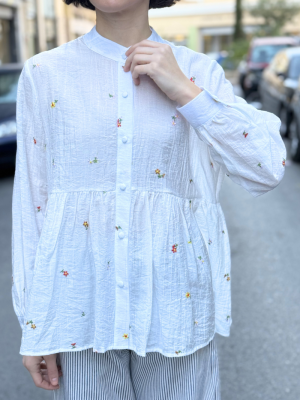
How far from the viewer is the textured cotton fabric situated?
1360mm

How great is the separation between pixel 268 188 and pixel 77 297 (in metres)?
0.55

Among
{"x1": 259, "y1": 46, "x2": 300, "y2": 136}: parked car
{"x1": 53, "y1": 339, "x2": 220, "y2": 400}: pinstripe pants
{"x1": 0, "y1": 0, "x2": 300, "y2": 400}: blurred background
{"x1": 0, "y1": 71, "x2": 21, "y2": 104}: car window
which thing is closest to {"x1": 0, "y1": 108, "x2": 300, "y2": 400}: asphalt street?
{"x1": 0, "y1": 0, "x2": 300, "y2": 400}: blurred background

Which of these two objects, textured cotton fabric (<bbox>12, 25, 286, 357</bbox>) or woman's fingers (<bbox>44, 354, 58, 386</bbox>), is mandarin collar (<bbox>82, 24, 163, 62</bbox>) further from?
woman's fingers (<bbox>44, 354, 58, 386</bbox>)

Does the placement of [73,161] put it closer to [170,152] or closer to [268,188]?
[170,152]

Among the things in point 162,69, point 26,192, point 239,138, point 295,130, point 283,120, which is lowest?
point 283,120

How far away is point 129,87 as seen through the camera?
4.57 ft

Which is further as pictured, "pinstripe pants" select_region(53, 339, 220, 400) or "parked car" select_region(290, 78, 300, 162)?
"parked car" select_region(290, 78, 300, 162)

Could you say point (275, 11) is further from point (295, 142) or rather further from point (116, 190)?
point (116, 190)

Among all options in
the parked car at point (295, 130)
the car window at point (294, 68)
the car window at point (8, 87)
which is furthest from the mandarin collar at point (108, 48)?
the car window at point (294, 68)

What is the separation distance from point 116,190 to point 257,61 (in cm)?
1447

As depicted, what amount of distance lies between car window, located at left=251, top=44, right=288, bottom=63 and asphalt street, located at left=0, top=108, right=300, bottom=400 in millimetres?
9928

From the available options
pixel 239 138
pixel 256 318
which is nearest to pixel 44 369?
pixel 239 138

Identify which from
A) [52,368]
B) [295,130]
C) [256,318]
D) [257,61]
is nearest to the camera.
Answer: [52,368]

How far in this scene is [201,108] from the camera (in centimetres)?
133
